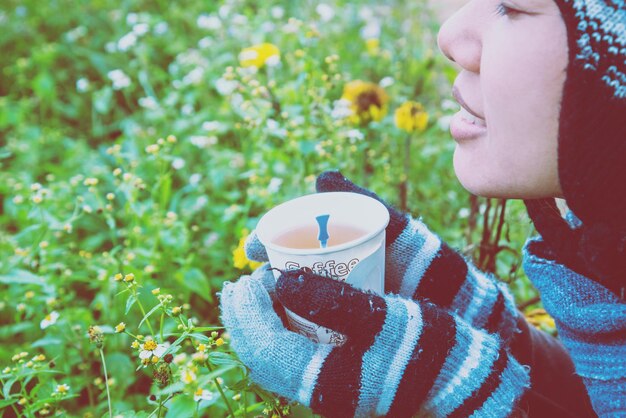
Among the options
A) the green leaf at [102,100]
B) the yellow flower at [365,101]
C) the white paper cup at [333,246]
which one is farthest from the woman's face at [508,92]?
the green leaf at [102,100]

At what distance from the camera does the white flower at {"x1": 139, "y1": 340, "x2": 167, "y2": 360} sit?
855 millimetres

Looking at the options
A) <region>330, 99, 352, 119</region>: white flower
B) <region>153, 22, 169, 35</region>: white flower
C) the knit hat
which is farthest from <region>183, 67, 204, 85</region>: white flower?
the knit hat

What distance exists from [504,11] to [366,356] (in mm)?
528

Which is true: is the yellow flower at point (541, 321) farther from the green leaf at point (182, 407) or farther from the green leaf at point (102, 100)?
the green leaf at point (102, 100)

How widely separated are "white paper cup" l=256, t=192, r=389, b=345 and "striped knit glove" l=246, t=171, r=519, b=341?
0.08 metres

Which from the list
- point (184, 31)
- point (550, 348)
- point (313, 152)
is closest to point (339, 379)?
point (550, 348)

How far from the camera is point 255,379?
92 cm

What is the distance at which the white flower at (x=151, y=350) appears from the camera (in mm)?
855

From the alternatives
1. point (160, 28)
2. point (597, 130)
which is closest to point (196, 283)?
point (597, 130)

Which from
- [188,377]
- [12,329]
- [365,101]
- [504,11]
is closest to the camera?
[188,377]

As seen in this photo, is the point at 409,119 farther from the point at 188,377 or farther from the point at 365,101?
the point at 188,377

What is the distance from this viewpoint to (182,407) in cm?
86

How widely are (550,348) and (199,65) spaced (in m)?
1.76

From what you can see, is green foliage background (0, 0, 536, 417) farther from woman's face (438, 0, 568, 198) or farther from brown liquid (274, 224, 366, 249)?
woman's face (438, 0, 568, 198)
